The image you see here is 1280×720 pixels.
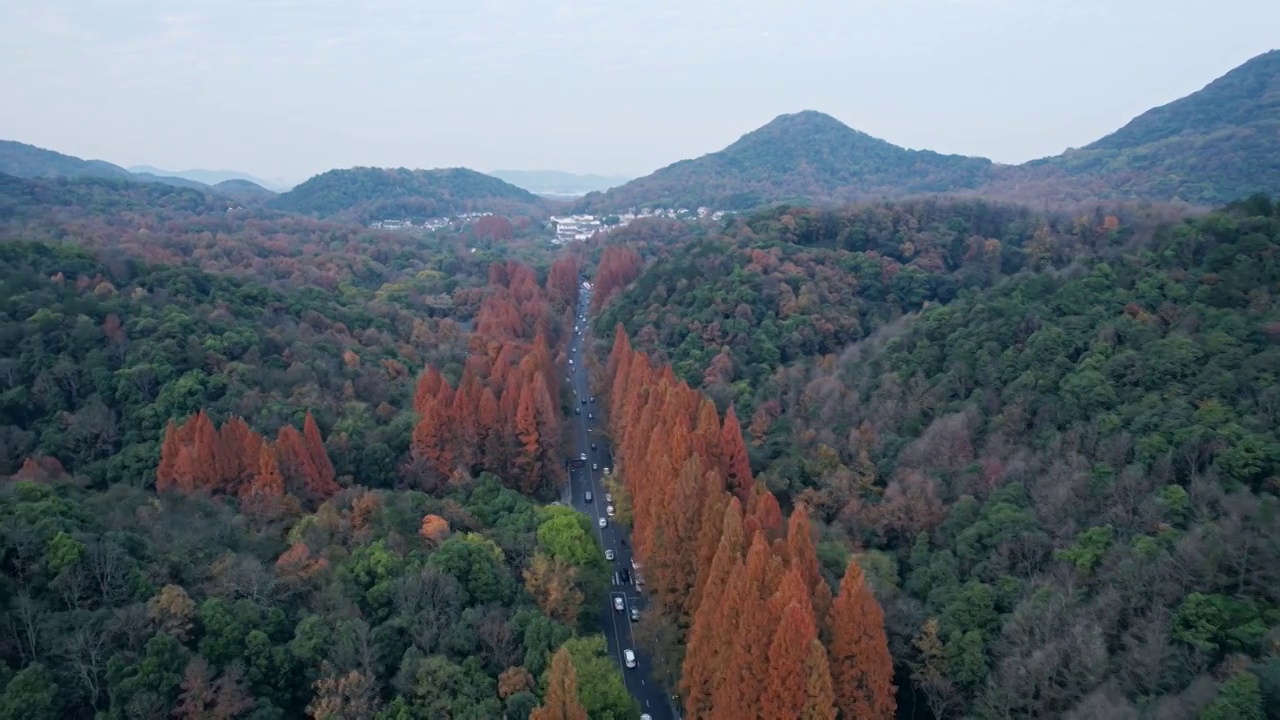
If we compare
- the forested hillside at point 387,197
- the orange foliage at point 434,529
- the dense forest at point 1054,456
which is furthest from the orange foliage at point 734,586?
the forested hillside at point 387,197

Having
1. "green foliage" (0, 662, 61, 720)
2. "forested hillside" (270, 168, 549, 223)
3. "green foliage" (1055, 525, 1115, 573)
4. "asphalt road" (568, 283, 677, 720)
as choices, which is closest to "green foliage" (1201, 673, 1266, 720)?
"green foliage" (1055, 525, 1115, 573)

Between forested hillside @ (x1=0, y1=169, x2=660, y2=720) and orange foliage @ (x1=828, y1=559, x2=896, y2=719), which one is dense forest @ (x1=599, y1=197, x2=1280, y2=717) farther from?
forested hillside @ (x1=0, y1=169, x2=660, y2=720)

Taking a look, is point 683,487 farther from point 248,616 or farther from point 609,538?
point 248,616

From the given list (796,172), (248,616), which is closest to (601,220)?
(796,172)

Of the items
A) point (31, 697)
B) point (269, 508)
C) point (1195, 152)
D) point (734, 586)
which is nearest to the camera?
point (31, 697)

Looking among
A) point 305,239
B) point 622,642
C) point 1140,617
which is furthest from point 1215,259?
point 305,239

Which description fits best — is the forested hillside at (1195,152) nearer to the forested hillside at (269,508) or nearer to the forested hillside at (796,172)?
the forested hillside at (796,172)
